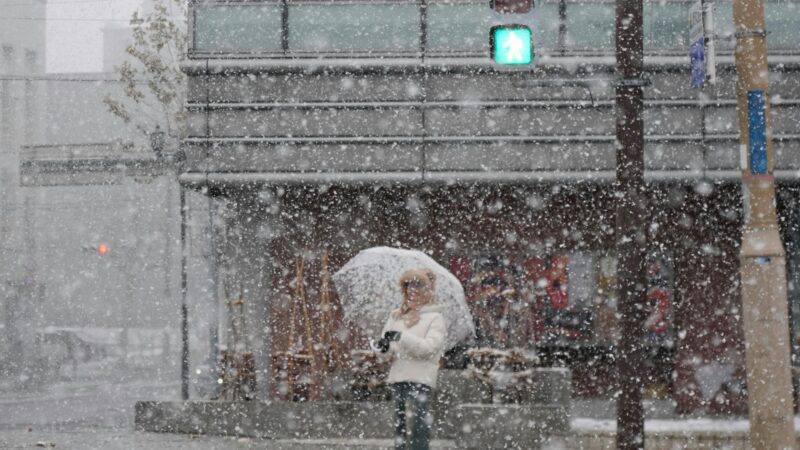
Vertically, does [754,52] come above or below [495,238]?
above

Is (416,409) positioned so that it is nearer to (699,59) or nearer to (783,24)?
(699,59)

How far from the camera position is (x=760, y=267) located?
923cm

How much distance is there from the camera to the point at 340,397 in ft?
51.6

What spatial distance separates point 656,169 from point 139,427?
824 cm

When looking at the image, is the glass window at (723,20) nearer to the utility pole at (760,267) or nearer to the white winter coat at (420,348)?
the utility pole at (760,267)

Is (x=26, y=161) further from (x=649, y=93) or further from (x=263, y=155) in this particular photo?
(x=649, y=93)

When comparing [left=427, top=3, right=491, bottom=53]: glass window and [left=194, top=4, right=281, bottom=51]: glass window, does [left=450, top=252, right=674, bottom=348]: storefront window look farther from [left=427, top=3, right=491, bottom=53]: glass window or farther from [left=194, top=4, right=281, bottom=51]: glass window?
[left=194, top=4, right=281, bottom=51]: glass window

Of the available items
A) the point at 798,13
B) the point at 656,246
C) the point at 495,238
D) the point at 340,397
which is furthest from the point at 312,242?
the point at 798,13

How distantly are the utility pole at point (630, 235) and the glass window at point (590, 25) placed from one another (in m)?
8.87

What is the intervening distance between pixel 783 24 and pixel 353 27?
21.2 feet

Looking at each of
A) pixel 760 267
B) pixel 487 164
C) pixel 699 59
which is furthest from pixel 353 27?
pixel 760 267

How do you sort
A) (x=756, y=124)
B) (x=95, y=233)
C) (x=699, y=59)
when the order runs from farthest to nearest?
(x=95, y=233) < (x=699, y=59) < (x=756, y=124)

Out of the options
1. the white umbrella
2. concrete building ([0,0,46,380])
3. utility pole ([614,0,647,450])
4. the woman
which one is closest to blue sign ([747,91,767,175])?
utility pole ([614,0,647,450])

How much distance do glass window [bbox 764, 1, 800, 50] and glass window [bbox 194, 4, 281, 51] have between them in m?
7.40
